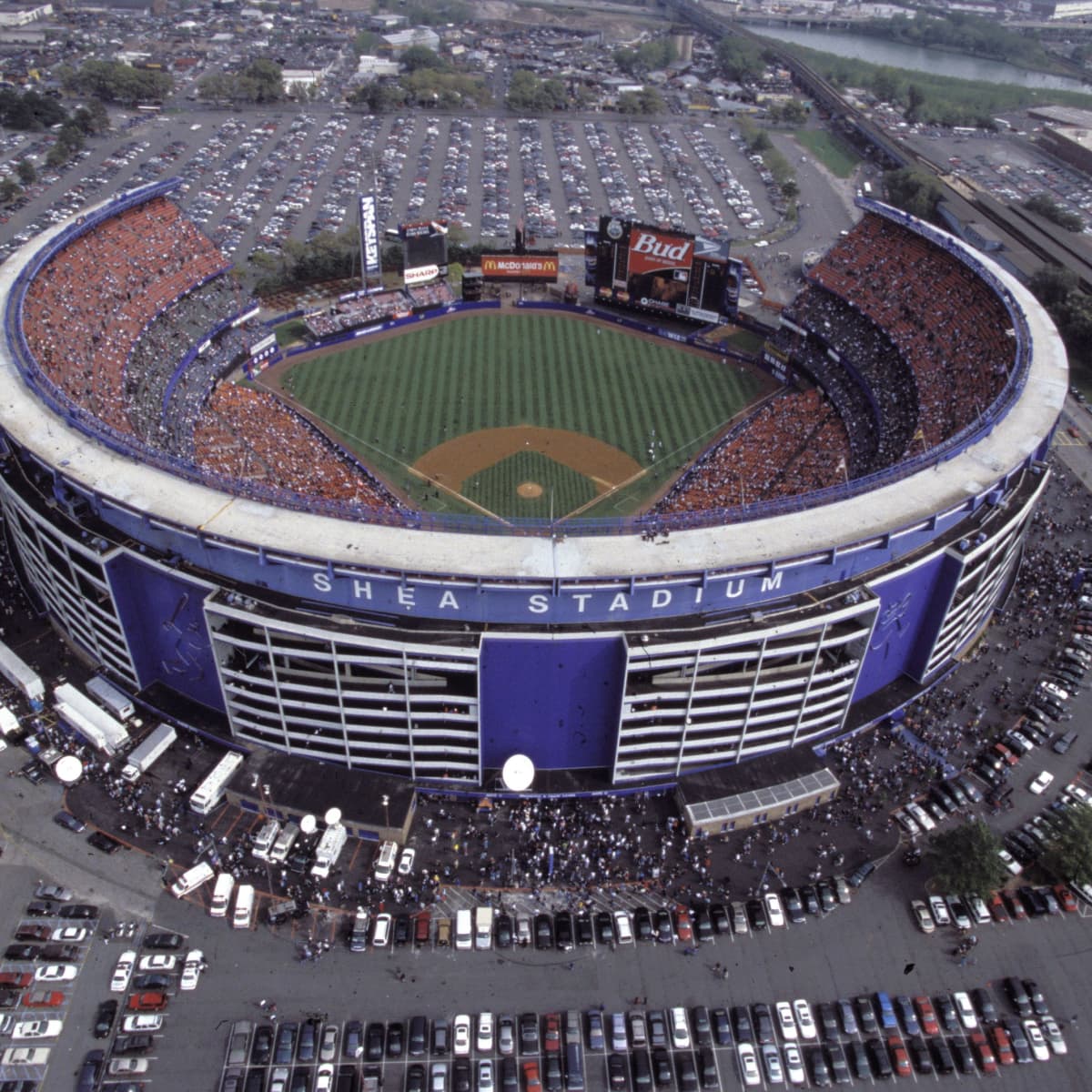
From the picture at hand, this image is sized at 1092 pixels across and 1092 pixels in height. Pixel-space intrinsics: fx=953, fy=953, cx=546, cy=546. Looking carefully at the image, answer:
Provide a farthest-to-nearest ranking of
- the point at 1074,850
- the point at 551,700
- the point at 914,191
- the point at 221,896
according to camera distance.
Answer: the point at 914,191 < the point at 551,700 < the point at 1074,850 < the point at 221,896

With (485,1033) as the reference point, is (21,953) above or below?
below

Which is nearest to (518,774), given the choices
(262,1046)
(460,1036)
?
(460,1036)

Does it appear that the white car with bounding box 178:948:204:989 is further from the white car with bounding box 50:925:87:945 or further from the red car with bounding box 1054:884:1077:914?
the red car with bounding box 1054:884:1077:914

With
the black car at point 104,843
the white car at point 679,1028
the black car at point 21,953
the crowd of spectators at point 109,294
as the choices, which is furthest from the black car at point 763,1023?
the crowd of spectators at point 109,294

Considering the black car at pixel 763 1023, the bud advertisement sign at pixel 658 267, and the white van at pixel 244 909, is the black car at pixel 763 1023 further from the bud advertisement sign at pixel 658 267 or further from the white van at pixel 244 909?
the bud advertisement sign at pixel 658 267

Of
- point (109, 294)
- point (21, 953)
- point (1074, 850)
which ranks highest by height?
point (109, 294)

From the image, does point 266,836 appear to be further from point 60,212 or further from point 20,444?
point 60,212

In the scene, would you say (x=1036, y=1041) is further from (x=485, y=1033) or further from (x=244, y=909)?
(x=244, y=909)
